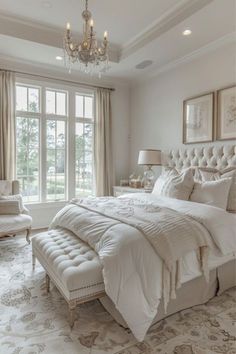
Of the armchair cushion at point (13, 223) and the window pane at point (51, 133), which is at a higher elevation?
the window pane at point (51, 133)

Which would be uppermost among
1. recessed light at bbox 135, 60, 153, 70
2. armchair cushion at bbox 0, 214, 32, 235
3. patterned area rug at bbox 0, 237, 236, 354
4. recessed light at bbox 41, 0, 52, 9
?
recessed light at bbox 41, 0, 52, 9

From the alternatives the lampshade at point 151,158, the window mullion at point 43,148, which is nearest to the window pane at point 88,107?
the window mullion at point 43,148

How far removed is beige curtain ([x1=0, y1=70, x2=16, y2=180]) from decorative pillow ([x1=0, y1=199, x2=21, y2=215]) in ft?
2.40

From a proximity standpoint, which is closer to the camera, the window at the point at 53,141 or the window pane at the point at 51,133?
the window at the point at 53,141

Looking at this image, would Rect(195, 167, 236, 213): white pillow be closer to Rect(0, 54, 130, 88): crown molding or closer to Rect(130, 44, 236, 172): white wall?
Rect(130, 44, 236, 172): white wall

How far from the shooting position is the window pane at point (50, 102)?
5.19 metres

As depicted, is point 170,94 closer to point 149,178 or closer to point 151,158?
point 151,158

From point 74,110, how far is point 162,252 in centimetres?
418

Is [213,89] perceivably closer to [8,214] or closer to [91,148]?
[91,148]

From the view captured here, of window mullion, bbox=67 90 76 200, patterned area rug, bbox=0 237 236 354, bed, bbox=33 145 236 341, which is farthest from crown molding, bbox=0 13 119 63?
patterned area rug, bbox=0 237 236 354

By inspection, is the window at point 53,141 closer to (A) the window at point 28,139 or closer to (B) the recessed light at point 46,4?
(A) the window at point 28,139

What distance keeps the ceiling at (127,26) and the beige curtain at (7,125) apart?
0.40m

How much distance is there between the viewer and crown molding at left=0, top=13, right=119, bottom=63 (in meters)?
3.66

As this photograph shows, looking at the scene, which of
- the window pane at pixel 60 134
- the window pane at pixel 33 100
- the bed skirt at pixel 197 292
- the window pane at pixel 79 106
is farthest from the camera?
the window pane at pixel 79 106
